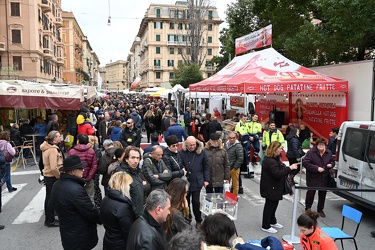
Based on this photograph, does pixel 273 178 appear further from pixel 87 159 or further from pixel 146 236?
pixel 146 236

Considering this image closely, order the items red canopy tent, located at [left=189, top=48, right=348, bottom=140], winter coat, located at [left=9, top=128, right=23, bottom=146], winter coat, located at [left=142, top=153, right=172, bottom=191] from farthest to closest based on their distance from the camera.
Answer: red canopy tent, located at [left=189, top=48, right=348, bottom=140] → winter coat, located at [left=9, top=128, right=23, bottom=146] → winter coat, located at [left=142, top=153, right=172, bottom=191]

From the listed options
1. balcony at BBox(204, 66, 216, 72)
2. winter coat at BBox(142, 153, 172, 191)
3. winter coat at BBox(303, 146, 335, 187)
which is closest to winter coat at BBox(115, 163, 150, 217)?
winter coat at BBox(142, 153, 172, 191)

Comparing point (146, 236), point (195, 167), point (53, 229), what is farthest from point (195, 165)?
point (146, 236)

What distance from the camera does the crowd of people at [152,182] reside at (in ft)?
10.0

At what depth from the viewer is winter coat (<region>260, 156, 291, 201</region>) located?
572 centimetres

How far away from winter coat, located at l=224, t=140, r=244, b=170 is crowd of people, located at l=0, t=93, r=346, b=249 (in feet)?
0.07

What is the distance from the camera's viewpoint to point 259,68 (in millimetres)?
13406

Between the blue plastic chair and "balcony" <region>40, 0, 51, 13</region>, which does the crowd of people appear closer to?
the blue plastic chair

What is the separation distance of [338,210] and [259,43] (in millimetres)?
10272

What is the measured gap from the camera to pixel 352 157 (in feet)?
22.4

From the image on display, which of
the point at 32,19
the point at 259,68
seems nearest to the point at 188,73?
the point at 32,19

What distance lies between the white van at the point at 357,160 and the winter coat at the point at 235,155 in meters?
2.12

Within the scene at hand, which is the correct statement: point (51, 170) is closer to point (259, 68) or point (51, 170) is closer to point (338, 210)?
point (338, 210)

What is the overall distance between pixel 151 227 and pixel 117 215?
614mm
